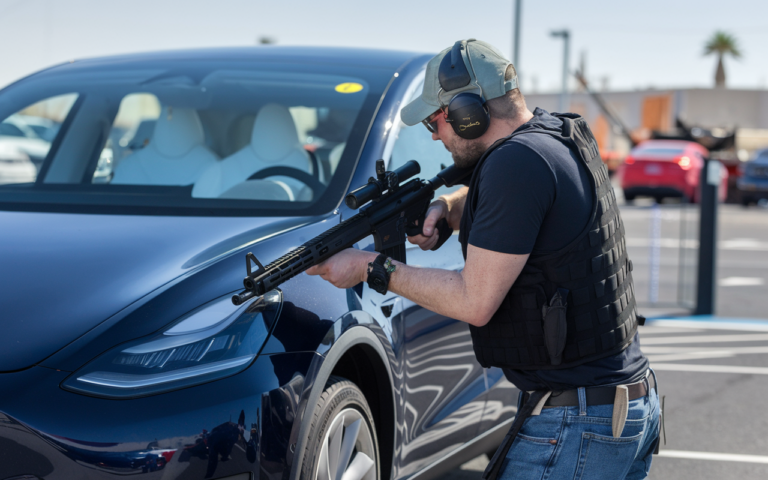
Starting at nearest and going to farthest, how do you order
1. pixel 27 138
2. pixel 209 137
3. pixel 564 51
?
pixel 209 137 < pixel 27 138 < pixel 564 51

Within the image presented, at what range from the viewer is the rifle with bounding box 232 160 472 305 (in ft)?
6.72

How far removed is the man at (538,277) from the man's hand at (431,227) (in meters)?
0.29

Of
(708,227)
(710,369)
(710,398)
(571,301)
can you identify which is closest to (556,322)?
(571,301)

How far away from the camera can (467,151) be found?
7.79 ft

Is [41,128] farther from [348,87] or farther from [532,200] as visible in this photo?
[532,200]

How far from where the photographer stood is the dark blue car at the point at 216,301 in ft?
6.44

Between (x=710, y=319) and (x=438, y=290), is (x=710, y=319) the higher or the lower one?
the lower one

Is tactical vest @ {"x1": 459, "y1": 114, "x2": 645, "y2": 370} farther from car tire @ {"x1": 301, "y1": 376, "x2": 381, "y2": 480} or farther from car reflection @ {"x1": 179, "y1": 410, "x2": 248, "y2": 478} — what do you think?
car reflection @ {"x1": 179, "y1": 410, "x2": 248, "y2": 478}

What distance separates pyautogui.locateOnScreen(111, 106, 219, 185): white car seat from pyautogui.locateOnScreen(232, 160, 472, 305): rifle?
120 centimetres

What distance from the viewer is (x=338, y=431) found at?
245cm

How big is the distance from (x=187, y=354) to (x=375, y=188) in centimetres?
67

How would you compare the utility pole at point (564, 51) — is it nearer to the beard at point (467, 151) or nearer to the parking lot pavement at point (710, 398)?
the parking lot pavement at point (710, 398)

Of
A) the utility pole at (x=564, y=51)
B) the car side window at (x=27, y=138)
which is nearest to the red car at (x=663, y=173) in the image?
the utility pole at (x=564, y=51)

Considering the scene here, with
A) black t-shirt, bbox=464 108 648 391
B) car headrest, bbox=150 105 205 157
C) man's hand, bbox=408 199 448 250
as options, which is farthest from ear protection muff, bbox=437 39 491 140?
car headrest, bbox=150 105 205 157
